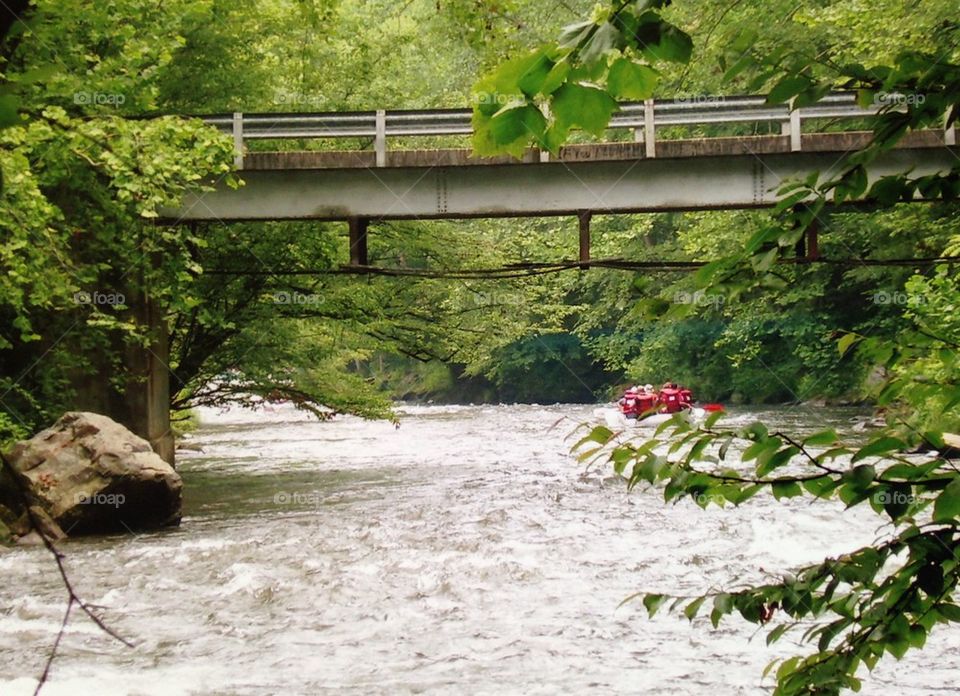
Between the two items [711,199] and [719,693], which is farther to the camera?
[711,199]

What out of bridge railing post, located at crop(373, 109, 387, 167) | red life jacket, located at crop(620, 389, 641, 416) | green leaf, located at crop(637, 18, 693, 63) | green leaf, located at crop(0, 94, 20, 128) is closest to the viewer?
green leaf, located at crop(0, 94, 20, 128)

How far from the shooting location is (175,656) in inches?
376

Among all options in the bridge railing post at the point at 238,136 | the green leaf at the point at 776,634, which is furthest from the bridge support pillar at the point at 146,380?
the green leaf at the point at 776,634

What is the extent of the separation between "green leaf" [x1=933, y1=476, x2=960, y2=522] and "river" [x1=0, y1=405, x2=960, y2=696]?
109cm

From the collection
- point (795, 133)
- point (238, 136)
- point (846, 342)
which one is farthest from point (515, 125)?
point (795, 133)

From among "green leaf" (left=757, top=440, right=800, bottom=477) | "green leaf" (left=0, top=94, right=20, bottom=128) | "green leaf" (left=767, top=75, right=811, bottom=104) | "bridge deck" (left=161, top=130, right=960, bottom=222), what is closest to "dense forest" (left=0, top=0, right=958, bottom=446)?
"green leaf" (left=0, top=94, right=20, bottom=128)

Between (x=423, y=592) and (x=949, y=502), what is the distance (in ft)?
32.7

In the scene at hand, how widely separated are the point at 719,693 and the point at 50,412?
1332 centimetres

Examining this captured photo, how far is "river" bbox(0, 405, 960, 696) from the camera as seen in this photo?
351 inches

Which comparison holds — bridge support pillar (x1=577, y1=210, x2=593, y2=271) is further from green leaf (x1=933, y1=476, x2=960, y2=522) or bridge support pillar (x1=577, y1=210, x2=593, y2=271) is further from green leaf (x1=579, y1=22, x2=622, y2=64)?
green leaf (x1=579, y1=22, x2=622, y2=64)

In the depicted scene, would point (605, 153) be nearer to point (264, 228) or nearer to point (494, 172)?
point (494, 172)

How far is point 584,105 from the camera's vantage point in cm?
180

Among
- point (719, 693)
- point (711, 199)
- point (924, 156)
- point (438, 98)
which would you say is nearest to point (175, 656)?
point (719, 693)

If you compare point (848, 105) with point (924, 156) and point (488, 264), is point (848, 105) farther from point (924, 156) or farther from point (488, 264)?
point (488, 264)
